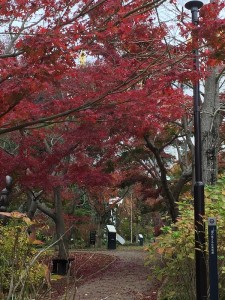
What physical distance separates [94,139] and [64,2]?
5099 millimetres

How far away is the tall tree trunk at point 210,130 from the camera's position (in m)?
9.58

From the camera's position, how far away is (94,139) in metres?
10.5

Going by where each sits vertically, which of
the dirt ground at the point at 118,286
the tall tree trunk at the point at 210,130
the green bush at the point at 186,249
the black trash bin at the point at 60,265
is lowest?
the dirt ground at the point at 118,286

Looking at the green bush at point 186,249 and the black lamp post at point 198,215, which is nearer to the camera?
the black lamp post at point 198,215

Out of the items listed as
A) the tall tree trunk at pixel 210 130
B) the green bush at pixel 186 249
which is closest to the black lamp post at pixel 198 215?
the green bush at pixel 186 249

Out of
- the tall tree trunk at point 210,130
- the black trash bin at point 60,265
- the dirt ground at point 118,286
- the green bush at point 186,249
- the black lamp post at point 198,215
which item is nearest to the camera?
the black lamp post at point 198,215

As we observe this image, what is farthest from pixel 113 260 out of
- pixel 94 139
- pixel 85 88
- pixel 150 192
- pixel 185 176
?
pixel 85 88

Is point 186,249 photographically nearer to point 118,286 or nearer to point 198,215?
point 198,215

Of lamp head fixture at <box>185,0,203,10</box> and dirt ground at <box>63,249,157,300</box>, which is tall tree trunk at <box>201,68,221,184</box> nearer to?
dirt ground at <box>63,249,157,300</box>

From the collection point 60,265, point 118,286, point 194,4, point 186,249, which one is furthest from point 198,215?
point 60,265

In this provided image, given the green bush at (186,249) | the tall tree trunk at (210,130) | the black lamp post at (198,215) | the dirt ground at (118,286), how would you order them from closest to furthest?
the black lamp post at (198,215)
the green bush at (186,249)
the dirt ground at (118,286)
the tall tree trunk at (210,130)

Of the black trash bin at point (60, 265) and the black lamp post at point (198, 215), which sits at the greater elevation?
the black lamp post at point (198, 215)

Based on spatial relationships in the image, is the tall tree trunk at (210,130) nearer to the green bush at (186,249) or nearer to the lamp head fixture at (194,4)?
the green bush at (186,249)

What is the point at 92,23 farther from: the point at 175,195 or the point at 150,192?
the point at 150,192
